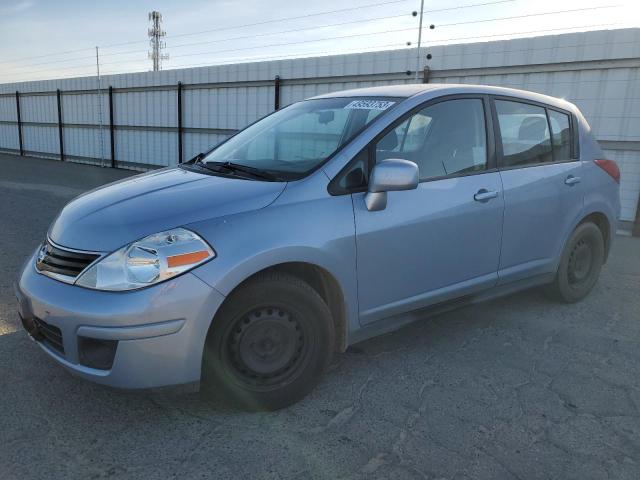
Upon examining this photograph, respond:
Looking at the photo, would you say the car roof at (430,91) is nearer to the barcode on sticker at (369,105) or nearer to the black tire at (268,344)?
the barcode on sticker at (369,105)

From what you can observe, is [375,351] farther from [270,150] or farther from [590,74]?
[590,74]

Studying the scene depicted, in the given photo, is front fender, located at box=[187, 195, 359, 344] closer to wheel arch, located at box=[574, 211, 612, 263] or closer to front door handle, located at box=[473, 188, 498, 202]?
front door handle, located at box=[473, 188, 498, 202]

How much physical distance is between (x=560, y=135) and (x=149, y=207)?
3173 millimetres

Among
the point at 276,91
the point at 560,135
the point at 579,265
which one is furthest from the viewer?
the point at 276,91

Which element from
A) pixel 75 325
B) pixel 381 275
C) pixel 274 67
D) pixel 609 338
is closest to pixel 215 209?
pixel 75 325

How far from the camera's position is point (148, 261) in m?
2.32

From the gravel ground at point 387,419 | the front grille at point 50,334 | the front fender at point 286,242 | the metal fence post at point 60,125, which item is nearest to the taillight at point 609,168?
the gravel ground at point 387,419

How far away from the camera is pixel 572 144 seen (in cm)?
418

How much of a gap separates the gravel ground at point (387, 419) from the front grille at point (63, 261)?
627mm

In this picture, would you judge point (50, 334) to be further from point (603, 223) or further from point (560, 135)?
point (603, 223)

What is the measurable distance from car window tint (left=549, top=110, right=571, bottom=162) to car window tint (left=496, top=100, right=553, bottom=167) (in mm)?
74

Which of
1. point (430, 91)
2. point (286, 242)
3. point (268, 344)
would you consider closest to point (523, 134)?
point (430, 91)

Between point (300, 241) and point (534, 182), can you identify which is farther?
point (534, 182)

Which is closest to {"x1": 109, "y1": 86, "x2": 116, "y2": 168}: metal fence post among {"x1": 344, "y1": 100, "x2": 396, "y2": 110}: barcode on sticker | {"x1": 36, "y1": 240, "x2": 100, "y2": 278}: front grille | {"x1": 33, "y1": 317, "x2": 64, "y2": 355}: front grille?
{"x1": 344, "y1": 100, "x2": 396, "y2": 110}: barcode on sticker
